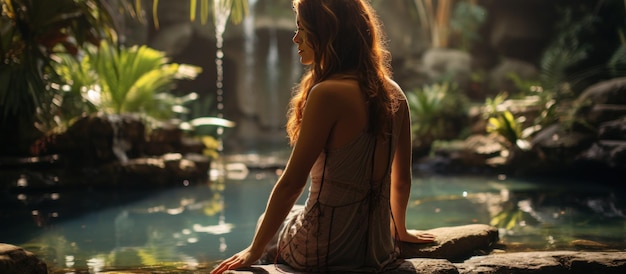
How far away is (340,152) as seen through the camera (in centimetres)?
234

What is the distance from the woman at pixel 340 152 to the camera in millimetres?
2266

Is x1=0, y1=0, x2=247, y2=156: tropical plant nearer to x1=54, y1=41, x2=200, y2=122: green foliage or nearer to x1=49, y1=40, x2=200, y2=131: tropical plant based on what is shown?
x1=49, y1=40, x2=200, y2=131: tropical plant

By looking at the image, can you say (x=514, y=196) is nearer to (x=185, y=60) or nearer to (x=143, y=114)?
(x=143, y=114)

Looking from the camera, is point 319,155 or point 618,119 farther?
point 618,119

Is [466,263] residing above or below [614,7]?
below

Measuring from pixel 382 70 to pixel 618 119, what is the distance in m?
7.53

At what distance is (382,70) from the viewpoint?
2.42 m

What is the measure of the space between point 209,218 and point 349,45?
12.2 feet

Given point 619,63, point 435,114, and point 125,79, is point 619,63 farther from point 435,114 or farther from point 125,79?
point 125,79

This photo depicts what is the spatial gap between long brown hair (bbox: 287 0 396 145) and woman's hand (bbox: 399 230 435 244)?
0.83 metres

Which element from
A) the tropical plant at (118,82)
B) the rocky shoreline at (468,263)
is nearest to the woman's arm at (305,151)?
the rocky shoreline at (468,263)

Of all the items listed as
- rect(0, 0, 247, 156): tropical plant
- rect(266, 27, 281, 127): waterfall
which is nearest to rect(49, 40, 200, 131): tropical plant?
rect(0, 0, 247, 156): tropical plant

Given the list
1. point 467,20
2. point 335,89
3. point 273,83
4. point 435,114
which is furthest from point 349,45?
point 273,83

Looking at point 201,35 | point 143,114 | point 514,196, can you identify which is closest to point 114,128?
point 143,114
